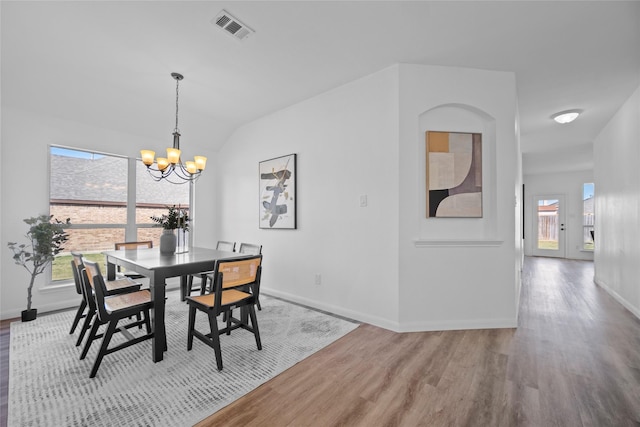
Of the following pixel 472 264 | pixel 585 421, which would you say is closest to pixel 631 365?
pixel 585 421

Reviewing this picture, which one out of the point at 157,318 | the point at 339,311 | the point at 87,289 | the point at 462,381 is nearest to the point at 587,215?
the point at 339,311

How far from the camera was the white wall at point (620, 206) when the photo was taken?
131 inches

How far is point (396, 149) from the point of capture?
287 cm

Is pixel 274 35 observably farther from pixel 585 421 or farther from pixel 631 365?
pixel 631 365

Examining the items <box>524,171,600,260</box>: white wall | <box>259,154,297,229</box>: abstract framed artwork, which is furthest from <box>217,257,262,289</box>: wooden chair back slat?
<box>524,171,600,260</box>: white wall

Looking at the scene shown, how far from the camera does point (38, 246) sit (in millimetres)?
3055

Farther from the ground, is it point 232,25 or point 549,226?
point 232,25

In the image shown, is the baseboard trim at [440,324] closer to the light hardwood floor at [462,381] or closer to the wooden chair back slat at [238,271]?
the light hardwood floor at [462,381]

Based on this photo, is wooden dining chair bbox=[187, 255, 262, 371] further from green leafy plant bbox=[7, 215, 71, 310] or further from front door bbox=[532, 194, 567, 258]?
front door bbox=[532, 194, 567, 258]

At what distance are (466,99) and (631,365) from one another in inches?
106

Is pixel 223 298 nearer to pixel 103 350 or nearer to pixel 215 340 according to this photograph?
pixel 215 340

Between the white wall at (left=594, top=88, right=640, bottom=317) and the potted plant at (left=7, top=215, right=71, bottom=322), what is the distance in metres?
6.86

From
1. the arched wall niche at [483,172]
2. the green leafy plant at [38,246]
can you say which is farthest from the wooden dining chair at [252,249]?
the green leafy plant at [38,246]

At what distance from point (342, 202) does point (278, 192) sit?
44.9 inches
